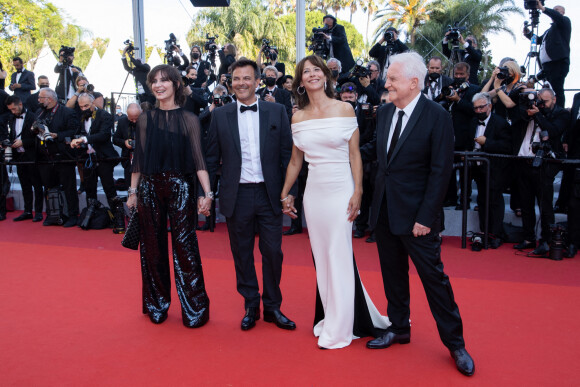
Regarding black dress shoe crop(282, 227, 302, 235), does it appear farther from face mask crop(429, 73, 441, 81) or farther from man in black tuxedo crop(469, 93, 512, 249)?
face mask crop(429, 73, 441, 81)

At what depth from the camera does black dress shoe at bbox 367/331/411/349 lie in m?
3.24

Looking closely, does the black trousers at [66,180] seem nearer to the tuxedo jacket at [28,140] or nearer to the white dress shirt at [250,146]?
the tuxedo jacket at [28,140]

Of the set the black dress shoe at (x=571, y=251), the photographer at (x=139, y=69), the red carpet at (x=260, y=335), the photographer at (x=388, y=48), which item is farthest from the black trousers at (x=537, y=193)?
the photographer at (x=139, y=69)

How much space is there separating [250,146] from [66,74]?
797 cm

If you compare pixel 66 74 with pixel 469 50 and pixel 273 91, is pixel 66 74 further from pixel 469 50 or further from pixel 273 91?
pixel 469 50

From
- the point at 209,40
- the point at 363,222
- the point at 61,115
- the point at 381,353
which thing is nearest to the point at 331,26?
the point at 209,40

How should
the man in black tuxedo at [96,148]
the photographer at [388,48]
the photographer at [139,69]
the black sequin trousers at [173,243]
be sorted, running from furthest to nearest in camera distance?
1. the photographer at [139,69]
2. the man in black tuxedo at [96,148]
3. the photographer at [388,48]
4. the black sequin trousers at [173,243]

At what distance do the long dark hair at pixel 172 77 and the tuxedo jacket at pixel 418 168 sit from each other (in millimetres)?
1527

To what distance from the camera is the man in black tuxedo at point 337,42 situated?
8.34 m

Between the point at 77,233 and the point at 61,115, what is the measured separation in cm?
193

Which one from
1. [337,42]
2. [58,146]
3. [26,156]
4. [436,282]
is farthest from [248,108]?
[26,156]

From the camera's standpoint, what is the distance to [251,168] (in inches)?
140

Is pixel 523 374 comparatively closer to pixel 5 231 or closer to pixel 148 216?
pixel 148 216

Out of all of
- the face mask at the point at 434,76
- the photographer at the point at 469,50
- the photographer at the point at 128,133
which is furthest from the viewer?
the photographer at the point at 469,50
